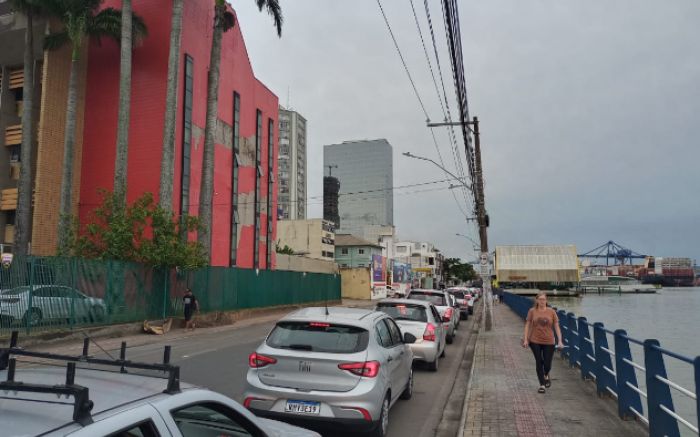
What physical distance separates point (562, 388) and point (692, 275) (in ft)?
643

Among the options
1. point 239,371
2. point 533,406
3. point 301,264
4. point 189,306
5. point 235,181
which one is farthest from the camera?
point 301,264

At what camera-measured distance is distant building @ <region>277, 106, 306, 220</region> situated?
413 ft

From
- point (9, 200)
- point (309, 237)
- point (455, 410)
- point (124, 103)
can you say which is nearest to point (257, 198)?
point (9, 200)

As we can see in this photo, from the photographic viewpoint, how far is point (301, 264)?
6003cm

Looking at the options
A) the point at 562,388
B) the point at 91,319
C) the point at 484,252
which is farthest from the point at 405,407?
the point at 484,252

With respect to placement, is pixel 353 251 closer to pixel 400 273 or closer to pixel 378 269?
pixel 400 273

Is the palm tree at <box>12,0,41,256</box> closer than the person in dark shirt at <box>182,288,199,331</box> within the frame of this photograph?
No

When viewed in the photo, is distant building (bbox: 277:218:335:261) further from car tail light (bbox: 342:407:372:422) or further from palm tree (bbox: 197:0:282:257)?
car tail light (bbox: 342:407:372:422)

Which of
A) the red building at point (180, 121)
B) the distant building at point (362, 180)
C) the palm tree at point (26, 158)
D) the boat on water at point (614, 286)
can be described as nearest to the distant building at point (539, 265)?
the boat on water at point (614, 286)

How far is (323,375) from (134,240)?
1846 centimetres

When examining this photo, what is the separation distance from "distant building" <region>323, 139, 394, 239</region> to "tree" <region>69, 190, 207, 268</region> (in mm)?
120155

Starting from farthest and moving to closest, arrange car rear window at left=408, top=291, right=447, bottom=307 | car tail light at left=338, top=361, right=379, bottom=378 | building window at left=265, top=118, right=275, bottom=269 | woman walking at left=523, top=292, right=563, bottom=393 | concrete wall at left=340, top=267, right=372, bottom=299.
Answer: concrete wall at left=340, top=267, right=372, bottom=299 → building window at left=265, top=118, right=275, bottom=269 → car rear window at left=408, top=291, right=447, bottom=307 → woman walking at left=523, top=292, right=563, bottom=393 → car tail light at left=338, top=361, right=379, bottom=378

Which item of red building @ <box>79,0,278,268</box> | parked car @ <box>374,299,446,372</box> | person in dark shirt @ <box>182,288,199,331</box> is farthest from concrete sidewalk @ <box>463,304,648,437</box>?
red building @ <box>79,0,278,268</box>

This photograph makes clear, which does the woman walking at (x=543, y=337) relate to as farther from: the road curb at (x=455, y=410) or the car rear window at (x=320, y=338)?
the car rear window at (x=320, y=338)
